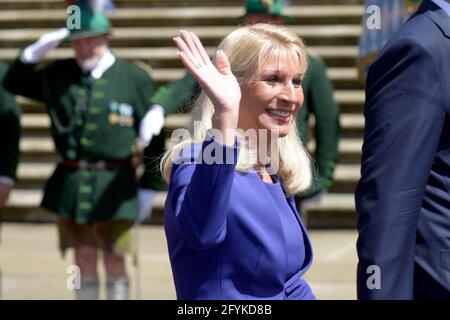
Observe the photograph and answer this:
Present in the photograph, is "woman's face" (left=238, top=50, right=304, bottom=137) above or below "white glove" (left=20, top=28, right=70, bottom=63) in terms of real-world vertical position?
above

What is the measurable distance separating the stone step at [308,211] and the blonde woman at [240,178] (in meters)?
6.53

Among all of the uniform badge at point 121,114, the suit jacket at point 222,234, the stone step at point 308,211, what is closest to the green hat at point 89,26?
the uniform badge at point 121,114

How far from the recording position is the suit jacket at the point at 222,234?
2.75m

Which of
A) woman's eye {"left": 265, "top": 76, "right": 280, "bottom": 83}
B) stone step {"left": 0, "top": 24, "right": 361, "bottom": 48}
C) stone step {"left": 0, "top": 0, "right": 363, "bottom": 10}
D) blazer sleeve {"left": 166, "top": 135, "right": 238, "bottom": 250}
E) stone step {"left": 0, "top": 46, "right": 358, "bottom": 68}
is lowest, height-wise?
stone step {"left": 0, "top": 46, "right": 358, "bottom": 68}

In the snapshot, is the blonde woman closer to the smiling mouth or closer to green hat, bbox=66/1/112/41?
the smiling mouth

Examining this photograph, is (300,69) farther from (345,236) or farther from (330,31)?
(330,31)

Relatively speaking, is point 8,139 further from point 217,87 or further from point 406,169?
point 406,169

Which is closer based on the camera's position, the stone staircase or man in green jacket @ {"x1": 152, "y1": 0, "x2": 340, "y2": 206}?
man in green jacket @ {"x1": 152, "y1": 0, "x2": 340, "y2": 206}

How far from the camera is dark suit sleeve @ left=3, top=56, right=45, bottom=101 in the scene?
6531 mm

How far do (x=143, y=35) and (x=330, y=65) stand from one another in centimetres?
212

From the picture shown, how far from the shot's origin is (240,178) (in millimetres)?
2990

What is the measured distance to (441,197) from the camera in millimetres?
2770

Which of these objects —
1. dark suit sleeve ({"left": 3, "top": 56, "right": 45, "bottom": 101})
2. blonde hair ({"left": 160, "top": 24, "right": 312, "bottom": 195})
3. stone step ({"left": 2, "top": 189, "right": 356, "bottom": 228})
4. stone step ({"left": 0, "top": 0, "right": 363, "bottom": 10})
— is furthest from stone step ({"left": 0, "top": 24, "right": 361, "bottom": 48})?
blonde hair ({"left": 160, "top": 24, "right": 312, "bottom": 195})
